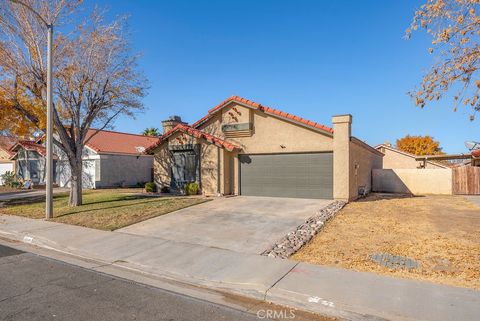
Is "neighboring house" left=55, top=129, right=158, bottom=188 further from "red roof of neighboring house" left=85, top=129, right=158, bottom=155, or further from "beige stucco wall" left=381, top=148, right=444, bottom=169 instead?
"beige stucco wall" left=381, top=148, right=444, bottom=169

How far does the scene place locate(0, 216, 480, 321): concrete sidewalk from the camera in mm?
4766

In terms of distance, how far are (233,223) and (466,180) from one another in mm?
20298

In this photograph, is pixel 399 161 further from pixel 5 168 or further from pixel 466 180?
pixel 5 168

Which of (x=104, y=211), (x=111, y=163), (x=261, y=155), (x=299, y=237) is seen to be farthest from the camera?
(x=111, y=163)

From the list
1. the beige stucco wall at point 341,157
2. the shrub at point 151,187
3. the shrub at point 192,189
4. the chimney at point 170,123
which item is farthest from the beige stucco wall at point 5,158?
the beige stucco wall at point 341,157

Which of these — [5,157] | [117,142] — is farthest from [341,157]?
[5,157]

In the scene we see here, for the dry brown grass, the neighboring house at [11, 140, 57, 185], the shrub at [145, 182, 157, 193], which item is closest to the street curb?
the dry brown grass

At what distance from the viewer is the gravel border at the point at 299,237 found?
304 inches

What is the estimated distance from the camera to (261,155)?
18.2 meters

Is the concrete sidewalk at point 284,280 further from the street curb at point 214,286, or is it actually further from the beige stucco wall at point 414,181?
the beige stucco wall at point 414,181

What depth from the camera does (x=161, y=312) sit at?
483 centimetres

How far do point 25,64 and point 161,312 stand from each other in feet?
47.0

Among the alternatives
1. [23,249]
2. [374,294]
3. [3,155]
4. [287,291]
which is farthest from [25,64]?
[3,155]

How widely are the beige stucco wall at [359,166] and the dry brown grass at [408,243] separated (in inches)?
161
